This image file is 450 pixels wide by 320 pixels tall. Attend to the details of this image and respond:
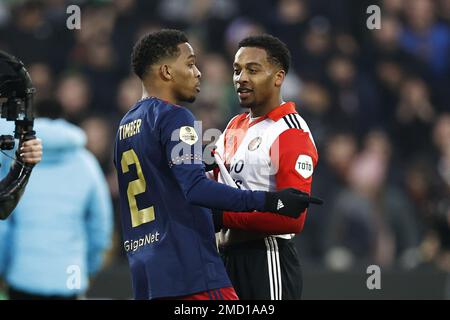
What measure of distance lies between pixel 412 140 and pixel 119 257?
319 centimetres

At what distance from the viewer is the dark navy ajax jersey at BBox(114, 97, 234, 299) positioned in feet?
15.3

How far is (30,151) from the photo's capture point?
5016 millimetres

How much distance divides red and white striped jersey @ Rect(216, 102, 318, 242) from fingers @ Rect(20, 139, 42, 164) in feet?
2.94

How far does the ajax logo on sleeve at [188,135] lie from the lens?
4.64m

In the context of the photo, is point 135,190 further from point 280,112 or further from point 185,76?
point 280,112

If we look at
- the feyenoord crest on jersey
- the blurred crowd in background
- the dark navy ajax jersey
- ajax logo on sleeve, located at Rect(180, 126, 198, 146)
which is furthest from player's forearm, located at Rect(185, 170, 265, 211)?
the blurred crowd in background

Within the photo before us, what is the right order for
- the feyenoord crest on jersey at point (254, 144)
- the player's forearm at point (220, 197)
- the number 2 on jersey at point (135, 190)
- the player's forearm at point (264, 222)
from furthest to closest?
1. the feyenoord crest on jersey at point (254, 144)
2. the player's forearm at point (264, 222)
3. the number 2 on jersey at point (135, 190)
4. the player's forearm at point (220, 197)

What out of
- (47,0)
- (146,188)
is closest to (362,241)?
(47,0)

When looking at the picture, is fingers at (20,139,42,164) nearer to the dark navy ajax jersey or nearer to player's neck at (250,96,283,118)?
the dark navy ajax jersey

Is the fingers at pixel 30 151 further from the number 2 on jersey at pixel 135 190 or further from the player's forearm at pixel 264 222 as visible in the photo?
the player's forearm at pixel 264 222

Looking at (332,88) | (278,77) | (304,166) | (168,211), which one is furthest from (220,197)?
(332,88)

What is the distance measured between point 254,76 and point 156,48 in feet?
1.75

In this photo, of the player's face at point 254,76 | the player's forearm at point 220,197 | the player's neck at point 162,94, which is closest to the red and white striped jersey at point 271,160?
the player's face at point 254,76

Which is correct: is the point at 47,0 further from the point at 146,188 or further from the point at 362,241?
the point at 146,188
